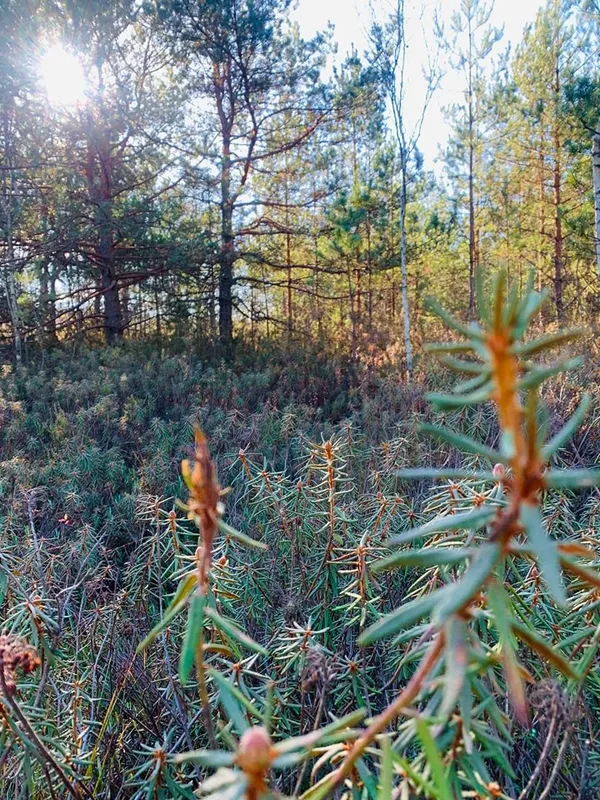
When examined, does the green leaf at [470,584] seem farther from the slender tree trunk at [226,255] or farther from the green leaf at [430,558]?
the slender tree trunk at [226,255]

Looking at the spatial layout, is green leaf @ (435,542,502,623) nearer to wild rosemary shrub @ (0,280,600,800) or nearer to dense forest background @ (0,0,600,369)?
wild rosemary shrub @ (0,280,600,800)

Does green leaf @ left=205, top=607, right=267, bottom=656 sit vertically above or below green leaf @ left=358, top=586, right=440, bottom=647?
below

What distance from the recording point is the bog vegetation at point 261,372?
1.11 metres

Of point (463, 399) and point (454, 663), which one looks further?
point (463, 399)

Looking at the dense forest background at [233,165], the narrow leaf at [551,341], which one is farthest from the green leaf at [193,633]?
the dense forest background at [233,165]

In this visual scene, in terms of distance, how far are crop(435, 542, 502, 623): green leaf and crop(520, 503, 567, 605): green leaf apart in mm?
29

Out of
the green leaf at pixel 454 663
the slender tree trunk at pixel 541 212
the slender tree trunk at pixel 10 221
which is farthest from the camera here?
the slender tree trunk at pixel 541 212

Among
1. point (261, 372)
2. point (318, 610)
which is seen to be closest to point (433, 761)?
point (318, 610)

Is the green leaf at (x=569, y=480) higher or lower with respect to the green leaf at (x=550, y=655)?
higher

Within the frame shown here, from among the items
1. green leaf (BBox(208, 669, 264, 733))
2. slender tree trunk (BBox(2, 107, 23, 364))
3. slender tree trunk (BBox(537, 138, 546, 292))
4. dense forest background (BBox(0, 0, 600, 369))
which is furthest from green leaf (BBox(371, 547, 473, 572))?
slender tree trunk (BBox(537, 138, 546, 292))

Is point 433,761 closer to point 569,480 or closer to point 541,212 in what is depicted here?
point 569,480

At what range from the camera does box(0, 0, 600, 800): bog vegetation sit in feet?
3.64

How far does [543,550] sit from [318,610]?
1555mm

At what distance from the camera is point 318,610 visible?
5.70ft
